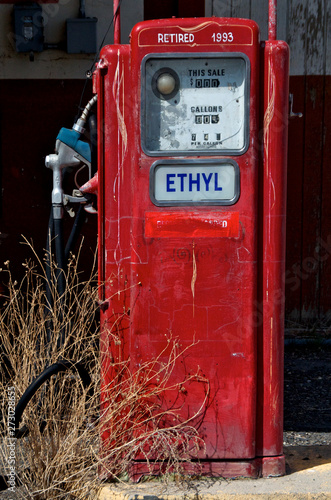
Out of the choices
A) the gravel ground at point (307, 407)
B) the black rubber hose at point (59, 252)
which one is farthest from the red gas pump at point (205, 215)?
the black rubber hose at point (59, 252)

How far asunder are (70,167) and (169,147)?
1.20 metres

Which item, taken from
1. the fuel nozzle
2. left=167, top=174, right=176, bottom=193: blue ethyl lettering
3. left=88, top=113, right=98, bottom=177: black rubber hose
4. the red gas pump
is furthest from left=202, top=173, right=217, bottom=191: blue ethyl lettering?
the fuel nozzle

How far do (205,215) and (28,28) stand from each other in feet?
11.9

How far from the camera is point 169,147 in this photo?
3.02 m

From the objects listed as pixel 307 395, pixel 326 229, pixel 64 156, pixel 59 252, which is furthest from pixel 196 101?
pixel 326 229

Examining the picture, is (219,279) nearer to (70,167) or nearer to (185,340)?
(185,340)

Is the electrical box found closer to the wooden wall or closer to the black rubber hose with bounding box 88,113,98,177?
the wooden wall

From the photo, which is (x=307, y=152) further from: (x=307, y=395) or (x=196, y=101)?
(x=196, y=101)

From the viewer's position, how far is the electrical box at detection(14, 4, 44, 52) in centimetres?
595

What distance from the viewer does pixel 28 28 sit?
19.5ft

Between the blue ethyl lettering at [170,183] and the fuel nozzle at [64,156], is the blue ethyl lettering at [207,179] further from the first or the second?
the fuel nozzle at [64,156]

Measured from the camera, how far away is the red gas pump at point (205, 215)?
9.78 ft

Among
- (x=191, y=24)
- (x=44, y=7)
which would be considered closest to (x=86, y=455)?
(x=191, y=24)

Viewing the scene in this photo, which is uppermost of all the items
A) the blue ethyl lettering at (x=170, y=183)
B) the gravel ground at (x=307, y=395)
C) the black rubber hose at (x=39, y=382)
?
the blue ethyl lettering at (x=170, y=183)
